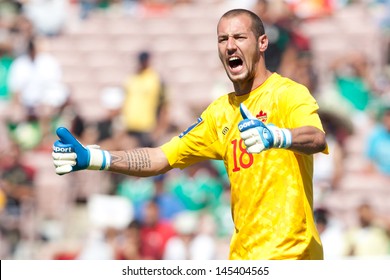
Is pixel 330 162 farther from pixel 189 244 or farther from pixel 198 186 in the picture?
pixel 189 244

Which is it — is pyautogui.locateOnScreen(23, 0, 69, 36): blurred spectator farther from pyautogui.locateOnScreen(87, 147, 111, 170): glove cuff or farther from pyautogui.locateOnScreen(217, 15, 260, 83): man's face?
pyautogui.locateOnScreen(217, 15, 260, 83): man's face

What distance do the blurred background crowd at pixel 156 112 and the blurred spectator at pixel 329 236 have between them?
2 cm

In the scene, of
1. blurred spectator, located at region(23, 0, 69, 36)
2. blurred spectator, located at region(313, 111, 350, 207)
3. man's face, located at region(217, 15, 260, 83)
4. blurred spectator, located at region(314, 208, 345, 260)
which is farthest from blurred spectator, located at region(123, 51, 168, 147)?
man's face, located at region(217, 15, 260, 83)

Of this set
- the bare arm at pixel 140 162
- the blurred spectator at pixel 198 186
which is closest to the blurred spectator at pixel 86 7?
the blurred spectator at pixel 198 186

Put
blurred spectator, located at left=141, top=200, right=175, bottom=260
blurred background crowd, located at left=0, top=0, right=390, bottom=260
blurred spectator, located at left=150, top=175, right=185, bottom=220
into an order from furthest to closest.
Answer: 1. blurred spectator, located at left=150, top=175, right=185, bottom=220
2. blurred background crowd, located at left=0, top=0, right=390, bottom=260
3. blurred spectator, located at left=141, top=200, right=175, bottom=260

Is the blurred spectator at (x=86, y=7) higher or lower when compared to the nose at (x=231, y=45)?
higher

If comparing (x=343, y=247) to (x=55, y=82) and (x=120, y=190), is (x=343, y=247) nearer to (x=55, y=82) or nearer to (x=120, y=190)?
(x=120, y=190)

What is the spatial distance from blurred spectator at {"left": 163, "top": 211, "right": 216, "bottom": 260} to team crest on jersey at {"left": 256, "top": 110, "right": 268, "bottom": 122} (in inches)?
232

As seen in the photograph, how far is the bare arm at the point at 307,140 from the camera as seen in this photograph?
18.9 feet

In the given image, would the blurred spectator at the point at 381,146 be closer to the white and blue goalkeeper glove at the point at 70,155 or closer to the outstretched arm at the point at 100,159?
the outstretched arm at the point at 100,159

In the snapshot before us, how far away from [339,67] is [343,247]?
3.50 meters

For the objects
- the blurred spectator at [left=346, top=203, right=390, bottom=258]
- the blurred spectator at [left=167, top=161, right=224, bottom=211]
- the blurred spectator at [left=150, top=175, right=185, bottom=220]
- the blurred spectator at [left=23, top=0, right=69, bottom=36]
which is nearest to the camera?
the blurred spectator at [left=346, top=203, right=390, bottom=258]

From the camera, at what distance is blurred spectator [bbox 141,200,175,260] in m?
12.2

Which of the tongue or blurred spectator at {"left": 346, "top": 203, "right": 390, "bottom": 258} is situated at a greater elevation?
the tongue
